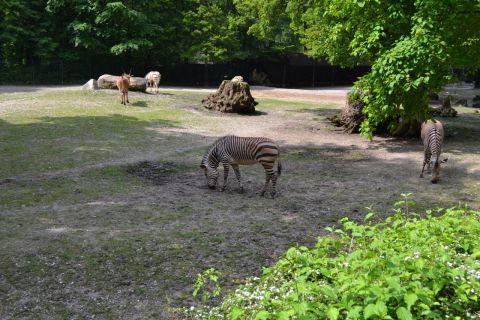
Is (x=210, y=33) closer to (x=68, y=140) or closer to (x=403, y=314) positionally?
(x=68, y=140)

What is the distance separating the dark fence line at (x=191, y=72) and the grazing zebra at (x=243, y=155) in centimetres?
3125

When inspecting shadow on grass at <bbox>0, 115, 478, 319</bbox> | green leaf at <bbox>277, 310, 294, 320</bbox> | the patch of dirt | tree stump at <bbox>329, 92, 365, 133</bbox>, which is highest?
tree stump at <bbox>329, 92, 365, 133</bbox>

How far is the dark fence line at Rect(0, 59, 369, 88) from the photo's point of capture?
39438 millimetres

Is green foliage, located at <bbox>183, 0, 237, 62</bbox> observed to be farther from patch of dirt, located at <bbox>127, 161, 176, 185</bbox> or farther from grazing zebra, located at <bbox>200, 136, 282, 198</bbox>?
grazing zebra, located at <bbox>200, 136, 282, 198</bbox>

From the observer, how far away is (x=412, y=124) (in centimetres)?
1950

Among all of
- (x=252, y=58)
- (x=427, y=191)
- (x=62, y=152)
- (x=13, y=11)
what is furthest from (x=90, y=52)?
(x=427, y=191)

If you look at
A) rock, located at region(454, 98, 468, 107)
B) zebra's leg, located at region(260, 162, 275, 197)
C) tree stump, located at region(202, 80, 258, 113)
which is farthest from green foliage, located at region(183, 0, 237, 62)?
zebra's leg, located at region(260, 162, 275, 197)

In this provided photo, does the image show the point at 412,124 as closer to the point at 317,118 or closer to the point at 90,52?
the point at 317,118

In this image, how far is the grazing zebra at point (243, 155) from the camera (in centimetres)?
1114

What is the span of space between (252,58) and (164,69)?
7.89m

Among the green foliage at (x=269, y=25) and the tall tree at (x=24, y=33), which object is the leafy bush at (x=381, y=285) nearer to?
the green foliage at (x=269, y=25)

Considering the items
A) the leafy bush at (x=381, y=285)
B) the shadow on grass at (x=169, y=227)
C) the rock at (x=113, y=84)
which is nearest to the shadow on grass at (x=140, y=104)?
the rock at (x=113, y=84)

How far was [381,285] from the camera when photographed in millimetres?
3490

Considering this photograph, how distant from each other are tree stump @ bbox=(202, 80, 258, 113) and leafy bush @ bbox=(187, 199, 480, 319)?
65.6ft
